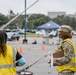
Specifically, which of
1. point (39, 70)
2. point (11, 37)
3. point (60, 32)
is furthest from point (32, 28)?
point (60, 32)

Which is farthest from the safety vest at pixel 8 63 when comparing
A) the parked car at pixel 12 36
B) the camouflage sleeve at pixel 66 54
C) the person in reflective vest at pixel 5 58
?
the parked car at pixel 12 36

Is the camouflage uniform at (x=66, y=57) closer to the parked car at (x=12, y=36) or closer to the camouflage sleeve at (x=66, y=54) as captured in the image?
the camouflage sleeve at (x=66, y=54)

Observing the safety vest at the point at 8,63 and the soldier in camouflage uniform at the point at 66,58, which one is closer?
the safety vest at the point at 8,63

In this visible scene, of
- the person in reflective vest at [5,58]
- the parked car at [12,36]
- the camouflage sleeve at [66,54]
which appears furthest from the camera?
the parked car at [12,36]

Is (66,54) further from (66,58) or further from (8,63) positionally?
(8,63)

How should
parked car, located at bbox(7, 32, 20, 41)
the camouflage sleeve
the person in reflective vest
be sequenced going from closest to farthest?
1. the person in reflective vest
2. the camouflage sleeve
3. parked car, located at bbox(7, 32, 20, 41)

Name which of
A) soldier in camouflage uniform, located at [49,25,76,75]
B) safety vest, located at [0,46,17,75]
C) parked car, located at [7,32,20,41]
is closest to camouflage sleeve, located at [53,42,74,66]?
soldier in camouflage uniform, located at [49,25,76,75]

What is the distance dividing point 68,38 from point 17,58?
4.53ft

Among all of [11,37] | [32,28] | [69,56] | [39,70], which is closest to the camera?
[69,56]

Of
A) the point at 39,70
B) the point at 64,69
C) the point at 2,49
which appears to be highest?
the point at 2,49

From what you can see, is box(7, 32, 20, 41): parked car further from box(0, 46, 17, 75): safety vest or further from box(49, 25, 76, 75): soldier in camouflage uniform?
box(0, 46, 17, 75): safety vest

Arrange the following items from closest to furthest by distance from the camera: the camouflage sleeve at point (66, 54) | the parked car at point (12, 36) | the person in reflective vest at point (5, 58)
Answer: the person in reflective vest at point (5, 58) < the camouflage sleeve at point (66, 54) < the parked car at point (12, 36)

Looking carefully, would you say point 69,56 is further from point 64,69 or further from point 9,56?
point 9,56

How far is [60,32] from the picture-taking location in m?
7.13
